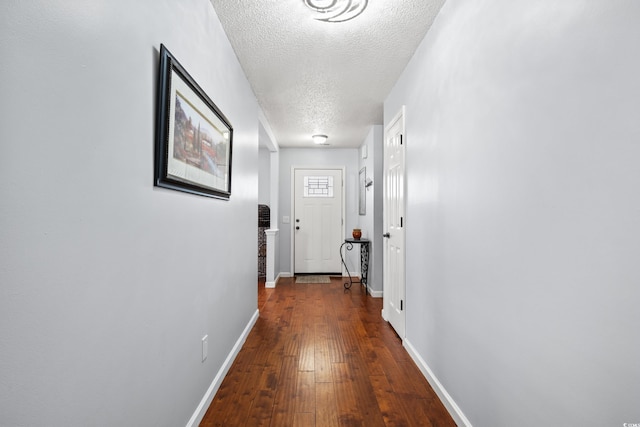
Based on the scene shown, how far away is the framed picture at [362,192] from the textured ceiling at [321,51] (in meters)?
1.30

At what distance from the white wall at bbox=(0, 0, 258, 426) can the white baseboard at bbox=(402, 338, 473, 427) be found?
136 cm

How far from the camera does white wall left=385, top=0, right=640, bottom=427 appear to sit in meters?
0.83

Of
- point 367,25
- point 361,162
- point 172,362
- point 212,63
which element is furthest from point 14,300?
point 361,162

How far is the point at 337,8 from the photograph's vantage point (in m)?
1.88

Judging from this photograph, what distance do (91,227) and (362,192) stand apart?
4.66 meters

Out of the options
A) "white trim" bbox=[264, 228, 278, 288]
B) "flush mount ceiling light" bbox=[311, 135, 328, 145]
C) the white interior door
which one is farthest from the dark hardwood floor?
"flush mount ceiling light" bbox=[311, 135, 328, 145]

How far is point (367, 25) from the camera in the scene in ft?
7.11

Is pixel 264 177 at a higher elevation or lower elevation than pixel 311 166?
lower

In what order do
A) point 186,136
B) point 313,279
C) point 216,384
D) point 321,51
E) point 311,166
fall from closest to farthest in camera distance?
point 186,136 < point 216,384 < point 321,51 < point 313,279 < point 311,166

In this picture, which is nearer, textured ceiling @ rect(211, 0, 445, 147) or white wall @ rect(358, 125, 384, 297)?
textured ceiling @ rect(211, 0, 445, 147)

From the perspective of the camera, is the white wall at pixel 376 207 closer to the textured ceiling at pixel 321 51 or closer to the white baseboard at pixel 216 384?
the textured ceiling at pixel 321 51

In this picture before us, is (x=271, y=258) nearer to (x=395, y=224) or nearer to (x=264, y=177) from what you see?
(x=264, y=177)

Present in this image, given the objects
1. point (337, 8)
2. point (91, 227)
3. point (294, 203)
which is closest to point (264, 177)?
point (294, 203)

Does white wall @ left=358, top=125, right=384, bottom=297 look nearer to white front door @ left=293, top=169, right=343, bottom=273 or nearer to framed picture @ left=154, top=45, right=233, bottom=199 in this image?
white front door @ left=293, top=169, right=343, bottom=273
